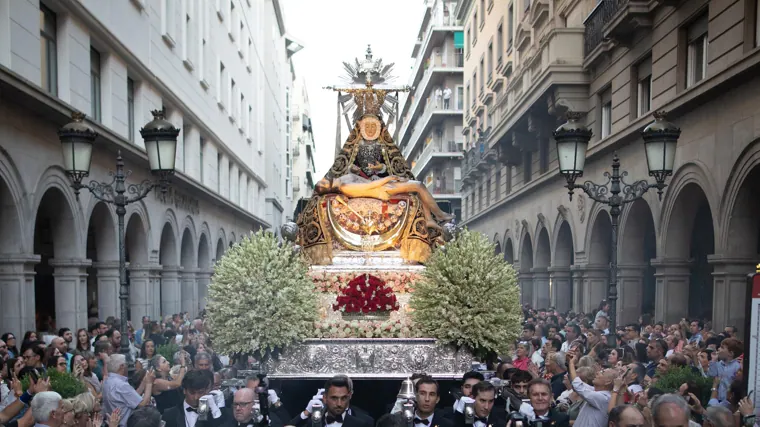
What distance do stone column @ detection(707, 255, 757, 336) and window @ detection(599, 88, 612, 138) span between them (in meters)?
8.44

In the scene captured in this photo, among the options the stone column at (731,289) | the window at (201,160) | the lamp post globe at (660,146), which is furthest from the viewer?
the window at (201,160)

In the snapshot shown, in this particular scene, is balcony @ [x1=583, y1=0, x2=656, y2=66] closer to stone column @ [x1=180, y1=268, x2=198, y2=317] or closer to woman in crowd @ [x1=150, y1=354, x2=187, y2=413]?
woman in crowd @ [x1=150, y1=354, x2=187, y2=413]

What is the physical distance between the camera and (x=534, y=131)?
28.9 metres

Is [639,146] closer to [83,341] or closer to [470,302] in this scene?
[470,302]

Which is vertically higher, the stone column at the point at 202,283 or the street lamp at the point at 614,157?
the street lamp at the point at 614,157

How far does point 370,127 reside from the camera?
13961mm

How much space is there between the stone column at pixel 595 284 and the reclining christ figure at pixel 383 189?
1133 cm

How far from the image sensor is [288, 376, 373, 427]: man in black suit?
7.05 m

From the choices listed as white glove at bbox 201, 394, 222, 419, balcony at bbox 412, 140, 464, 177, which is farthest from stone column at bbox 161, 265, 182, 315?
balcony at bbox 412, 140, 464, 177

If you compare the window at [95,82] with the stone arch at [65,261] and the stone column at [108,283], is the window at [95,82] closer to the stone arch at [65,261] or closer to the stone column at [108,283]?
the stone arch at [65,261]

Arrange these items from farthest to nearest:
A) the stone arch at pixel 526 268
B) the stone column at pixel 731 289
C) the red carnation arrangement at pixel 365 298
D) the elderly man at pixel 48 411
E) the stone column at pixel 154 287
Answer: the stone arch at pixel 526 268, the stone column at pixel 154 287, the stone column at pixel 731 289, the red carnation arrangement at pixel 365 298, the elderly man at pixel 48 411

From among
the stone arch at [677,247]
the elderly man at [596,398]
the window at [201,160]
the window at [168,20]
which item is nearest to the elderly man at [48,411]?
the elderly man at [596,398]

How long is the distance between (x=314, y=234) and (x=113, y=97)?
904cm

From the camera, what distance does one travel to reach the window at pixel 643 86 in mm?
19320
